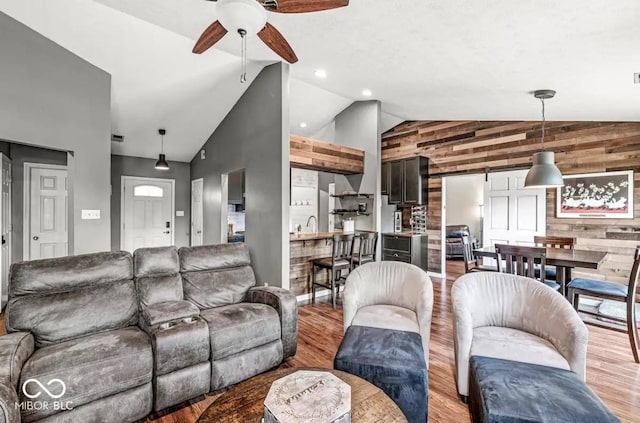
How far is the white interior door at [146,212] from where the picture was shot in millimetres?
6387

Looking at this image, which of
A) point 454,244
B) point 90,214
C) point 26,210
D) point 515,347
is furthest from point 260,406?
point 454,244

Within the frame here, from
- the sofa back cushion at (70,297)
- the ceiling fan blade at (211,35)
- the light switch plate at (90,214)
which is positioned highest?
the ceiling fan blade at (211,35)

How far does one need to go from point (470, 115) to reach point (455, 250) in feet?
13.2

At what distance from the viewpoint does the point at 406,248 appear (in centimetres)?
554

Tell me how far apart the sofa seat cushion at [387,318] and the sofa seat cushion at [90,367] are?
1532 mm

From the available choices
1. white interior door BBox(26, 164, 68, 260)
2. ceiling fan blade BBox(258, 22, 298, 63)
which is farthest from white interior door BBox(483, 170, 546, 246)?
white interior door BBox(26, 164, 68, 260)

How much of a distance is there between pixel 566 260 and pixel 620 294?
23.2 inches

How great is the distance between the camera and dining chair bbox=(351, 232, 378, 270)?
171 inches

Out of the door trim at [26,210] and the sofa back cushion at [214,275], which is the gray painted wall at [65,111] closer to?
the door trim at [26,210]

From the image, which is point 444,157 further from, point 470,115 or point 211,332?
point 211,332

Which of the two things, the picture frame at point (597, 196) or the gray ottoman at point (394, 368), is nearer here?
the gray ottoman at point (394, 368)

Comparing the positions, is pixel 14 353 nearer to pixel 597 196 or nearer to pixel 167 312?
pixel 167 312

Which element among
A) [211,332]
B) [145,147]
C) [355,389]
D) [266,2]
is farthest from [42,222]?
[355,389]

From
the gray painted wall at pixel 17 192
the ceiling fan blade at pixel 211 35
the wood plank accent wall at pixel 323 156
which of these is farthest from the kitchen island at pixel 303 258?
the gray painted wall at pixel 17 192
